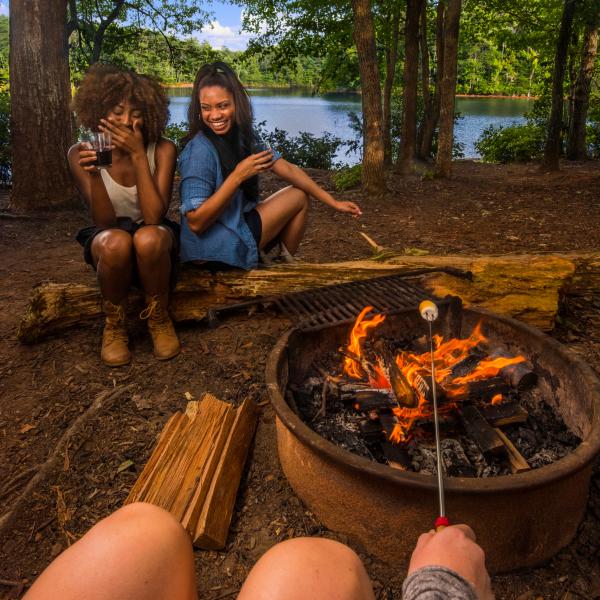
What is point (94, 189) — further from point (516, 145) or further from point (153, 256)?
point (516, 145)

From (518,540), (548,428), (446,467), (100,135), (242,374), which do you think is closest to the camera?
(518,540)

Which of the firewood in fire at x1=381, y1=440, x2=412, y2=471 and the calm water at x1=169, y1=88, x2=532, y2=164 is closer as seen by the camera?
the firewood in fire at x1=381, y1=440, x2=412, y2=471

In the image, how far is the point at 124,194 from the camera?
126 inches

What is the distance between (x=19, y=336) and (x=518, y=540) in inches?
119

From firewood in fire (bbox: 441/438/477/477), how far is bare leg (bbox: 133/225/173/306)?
1.90 m

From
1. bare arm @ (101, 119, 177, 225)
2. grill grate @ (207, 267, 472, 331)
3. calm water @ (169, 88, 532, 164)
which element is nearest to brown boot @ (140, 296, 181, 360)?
grill grate @ (207, 267, 472, 331)

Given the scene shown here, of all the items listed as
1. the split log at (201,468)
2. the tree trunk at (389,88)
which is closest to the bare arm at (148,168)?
the split log at (201,468)

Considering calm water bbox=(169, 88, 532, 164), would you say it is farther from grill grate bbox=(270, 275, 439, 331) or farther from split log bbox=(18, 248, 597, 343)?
grill grate bbox=(270, 275, 439, 331)

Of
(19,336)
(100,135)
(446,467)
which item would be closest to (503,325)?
(446,467)

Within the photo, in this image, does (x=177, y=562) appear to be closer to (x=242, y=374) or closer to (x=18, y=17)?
(x=242, y=374)

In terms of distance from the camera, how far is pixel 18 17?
6.34 metres

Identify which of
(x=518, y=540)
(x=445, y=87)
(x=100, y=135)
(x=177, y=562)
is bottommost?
(x=518, y=540)

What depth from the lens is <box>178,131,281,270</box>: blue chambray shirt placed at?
3121 mm

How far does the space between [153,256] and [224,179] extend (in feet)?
2.33
